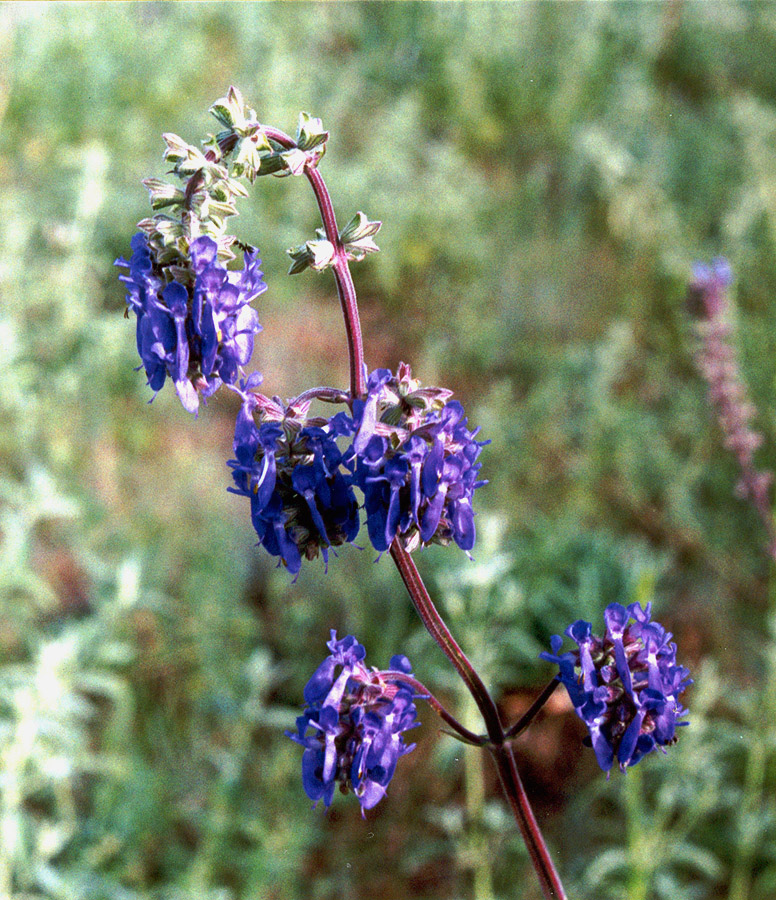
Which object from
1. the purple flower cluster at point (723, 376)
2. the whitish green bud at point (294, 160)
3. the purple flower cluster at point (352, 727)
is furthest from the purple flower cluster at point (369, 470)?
the purple flower cluster at point (723, 376)

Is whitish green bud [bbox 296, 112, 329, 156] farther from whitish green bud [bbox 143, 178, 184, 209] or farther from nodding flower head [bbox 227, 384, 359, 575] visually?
nodding flower head [bbox 227, 384, 359, 575]

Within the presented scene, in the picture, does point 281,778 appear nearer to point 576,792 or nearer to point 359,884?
point 359,884

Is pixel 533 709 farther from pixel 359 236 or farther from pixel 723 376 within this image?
pixel 723 376

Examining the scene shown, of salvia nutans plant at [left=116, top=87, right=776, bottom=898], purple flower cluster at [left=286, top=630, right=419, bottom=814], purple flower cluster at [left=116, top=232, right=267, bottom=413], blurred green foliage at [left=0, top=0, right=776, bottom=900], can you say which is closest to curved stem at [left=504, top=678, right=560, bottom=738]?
salvia nutans plant at [left=116, top=87, right=776, bottom=898]

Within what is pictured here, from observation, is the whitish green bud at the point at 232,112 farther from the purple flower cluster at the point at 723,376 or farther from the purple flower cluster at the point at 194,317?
the purple flower cluster at the point at 723,376

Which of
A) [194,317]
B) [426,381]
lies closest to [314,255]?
[194,317]

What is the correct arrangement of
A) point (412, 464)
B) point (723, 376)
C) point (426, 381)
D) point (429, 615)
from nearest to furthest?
point (412, 464)
point (429, 615)
point (723, 376)
point (426, 381)
